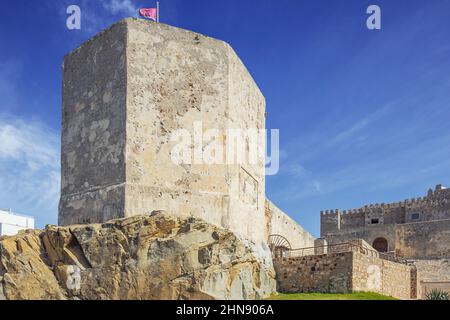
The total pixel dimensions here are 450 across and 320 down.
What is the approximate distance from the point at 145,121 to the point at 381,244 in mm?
31349

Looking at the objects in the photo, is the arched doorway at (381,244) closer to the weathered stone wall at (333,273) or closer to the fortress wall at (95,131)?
the weathered stone wall at (333,273)

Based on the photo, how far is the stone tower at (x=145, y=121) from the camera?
15.0 m

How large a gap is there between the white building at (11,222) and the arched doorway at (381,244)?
32101 mm

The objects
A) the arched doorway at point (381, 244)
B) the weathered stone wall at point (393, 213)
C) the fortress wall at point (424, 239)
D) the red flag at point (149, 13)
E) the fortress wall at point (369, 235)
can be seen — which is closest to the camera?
the red flag at point (149, 13)

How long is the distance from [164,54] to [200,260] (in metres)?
6.62

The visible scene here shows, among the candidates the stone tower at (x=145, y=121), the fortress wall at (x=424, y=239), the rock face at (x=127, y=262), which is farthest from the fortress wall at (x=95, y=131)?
the fortress wall at (x=424, y=239)

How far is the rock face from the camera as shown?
13.2 metres

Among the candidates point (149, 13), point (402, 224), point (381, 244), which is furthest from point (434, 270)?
point (149, 13)

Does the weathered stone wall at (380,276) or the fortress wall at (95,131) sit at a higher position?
the fortress wall at (95,131)

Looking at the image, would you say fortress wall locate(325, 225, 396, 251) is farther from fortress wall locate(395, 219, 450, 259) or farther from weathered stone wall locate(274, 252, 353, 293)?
weathered stone wall locate(274, 252, 353, 293)

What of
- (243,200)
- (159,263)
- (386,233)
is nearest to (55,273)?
(159,263)

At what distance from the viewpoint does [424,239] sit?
37906mm

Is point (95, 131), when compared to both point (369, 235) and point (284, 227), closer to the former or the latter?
point (284, 227)
